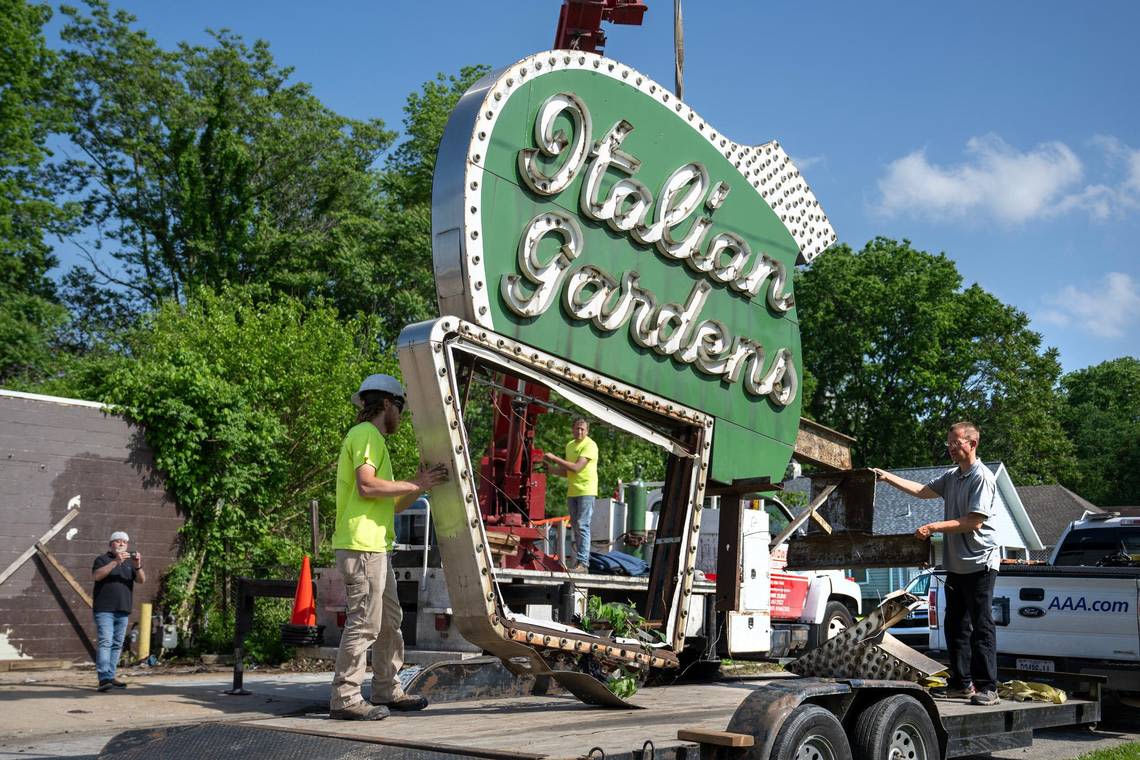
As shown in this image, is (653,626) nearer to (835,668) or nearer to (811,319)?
(835,668)

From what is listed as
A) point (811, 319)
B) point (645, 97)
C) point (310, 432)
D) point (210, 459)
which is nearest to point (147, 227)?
point (310, 432)

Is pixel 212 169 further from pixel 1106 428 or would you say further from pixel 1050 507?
pixel 1106 428

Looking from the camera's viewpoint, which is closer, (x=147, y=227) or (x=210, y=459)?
(x=210, y=459)

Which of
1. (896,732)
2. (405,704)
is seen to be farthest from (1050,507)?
(405,704)

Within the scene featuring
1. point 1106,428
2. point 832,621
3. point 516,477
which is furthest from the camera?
point 1106,428

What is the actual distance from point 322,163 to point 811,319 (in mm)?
22216

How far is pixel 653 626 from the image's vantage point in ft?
26.8

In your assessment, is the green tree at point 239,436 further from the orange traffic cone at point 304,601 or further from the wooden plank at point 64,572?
the orange traffic cone at point 304,601

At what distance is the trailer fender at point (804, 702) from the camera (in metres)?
5.38

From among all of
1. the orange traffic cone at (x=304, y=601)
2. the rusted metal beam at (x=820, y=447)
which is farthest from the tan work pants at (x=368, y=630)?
the rusted metal beam at (x=820, y=447)

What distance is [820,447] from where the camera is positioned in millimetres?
10578

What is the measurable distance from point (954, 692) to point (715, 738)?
3483 mm

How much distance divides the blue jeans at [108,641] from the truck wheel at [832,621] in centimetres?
881

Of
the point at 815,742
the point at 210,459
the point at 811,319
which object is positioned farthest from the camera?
the point at 811,319
